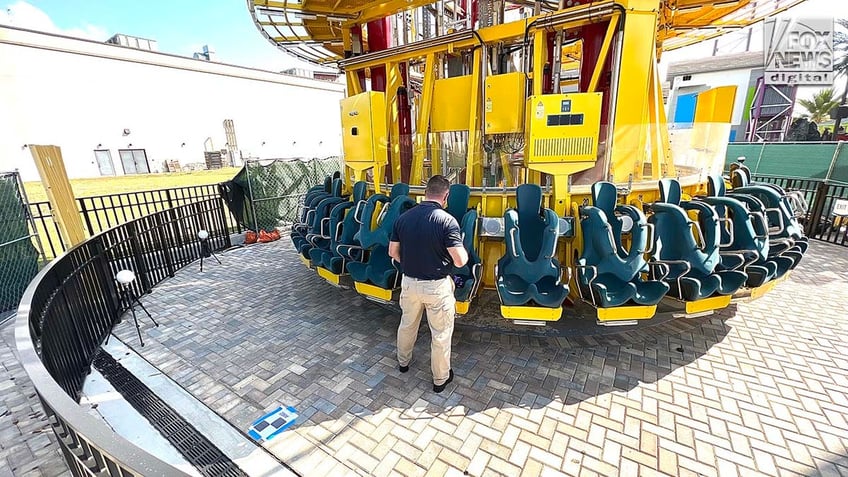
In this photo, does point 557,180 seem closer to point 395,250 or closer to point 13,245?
point 395,250

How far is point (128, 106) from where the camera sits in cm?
2252

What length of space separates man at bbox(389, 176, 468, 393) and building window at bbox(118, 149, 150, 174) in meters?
27.7

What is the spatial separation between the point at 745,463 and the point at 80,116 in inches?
1180

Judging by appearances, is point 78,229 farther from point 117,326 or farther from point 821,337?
point 821,337

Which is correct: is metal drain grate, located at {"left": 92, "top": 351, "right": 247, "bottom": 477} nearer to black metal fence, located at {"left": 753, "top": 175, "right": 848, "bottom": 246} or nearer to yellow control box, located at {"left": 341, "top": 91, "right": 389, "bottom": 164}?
yellow control box, located at {"left": 341, "top": 91, "right": 389, "bottom": 164}

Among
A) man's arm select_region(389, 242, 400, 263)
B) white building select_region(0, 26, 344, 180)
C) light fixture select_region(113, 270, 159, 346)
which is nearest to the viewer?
man's arm select_region(389, 242, 400, 263)

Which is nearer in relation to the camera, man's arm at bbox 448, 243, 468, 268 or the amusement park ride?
man's arm at bbox 448, 243, 468, 268

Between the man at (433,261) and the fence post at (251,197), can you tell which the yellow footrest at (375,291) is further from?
the fence post at (251,197)

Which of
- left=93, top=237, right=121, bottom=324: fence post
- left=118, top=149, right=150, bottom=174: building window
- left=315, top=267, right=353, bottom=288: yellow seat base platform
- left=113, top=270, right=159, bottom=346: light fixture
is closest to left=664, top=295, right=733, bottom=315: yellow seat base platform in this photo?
left=315, top=267, right=353, bottom=288: yellow seat base platform

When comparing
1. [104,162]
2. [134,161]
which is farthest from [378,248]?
[134,161]

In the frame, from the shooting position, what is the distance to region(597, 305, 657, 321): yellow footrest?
10.5 feet

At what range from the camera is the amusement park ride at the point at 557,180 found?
132 inches

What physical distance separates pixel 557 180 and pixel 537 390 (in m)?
2.25

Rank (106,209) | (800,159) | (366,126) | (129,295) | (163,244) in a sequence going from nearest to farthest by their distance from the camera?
1. (129,295)
2. (366,126)
3. (163,244)
4. (106,209)
5. (800,159)
